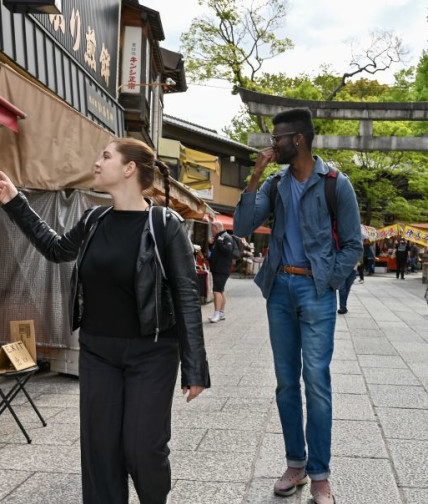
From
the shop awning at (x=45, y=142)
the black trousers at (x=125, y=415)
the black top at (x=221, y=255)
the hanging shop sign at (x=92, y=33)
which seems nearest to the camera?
the black trousers at (x=125, y=415)

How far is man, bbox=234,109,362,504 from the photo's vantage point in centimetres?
321

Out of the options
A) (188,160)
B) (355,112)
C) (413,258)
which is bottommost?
(413,258)

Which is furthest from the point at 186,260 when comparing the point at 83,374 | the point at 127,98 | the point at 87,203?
the point at 127,98

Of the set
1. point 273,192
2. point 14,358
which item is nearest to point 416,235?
point 14,358

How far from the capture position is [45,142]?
20.0ft

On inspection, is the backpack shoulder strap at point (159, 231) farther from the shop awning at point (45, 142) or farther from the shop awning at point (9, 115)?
the shop awning at point (45, 142)

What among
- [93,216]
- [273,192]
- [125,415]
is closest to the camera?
[125,415]

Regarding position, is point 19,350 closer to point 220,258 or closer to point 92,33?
point 220,258

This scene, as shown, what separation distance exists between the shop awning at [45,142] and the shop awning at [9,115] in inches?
13.4

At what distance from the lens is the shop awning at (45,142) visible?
5.81 meters

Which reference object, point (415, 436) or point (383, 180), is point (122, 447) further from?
point (383, 180)

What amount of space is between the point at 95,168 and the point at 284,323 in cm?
134

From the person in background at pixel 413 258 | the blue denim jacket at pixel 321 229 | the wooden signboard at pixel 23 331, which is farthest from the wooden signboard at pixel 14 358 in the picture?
the person in background at pixel 413 258

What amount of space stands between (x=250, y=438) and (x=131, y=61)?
42.0ft
